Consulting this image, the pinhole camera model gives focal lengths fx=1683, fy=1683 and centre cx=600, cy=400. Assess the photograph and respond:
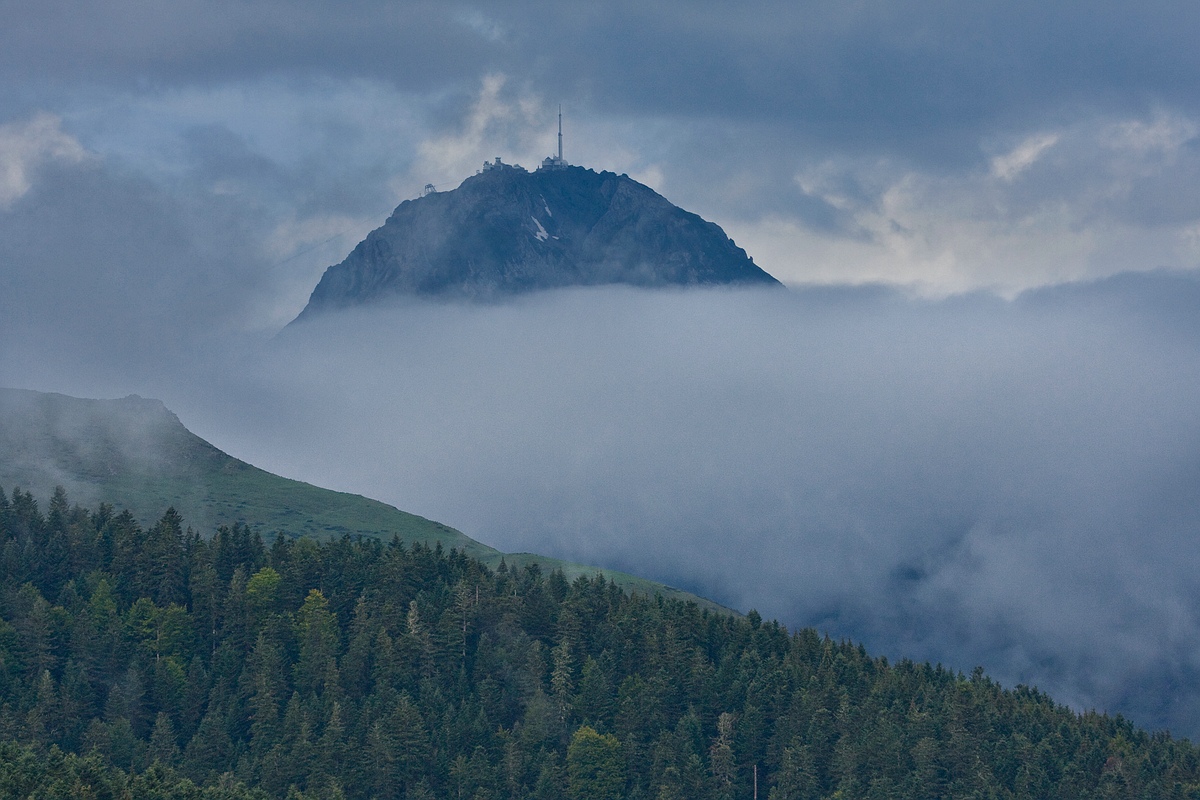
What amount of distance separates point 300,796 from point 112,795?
40288mm

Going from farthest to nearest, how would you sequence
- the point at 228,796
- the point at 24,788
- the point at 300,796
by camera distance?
the point at 300,796, the point at 228,796, the point at 24,788

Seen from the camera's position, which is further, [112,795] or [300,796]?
[300,796]

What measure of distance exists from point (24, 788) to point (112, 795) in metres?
9.04

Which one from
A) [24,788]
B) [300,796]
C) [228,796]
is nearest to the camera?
[24,788]

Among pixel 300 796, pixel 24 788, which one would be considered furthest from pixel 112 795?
pixel 300 796

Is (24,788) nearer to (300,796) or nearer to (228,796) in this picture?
(228,796)

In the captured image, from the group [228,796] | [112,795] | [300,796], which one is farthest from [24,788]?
[300,796]

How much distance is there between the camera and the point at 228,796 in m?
172

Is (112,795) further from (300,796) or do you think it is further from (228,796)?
(300,796)

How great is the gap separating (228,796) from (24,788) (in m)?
23.7

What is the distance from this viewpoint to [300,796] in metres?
198

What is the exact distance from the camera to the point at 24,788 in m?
155

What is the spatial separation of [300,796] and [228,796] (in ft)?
88.1

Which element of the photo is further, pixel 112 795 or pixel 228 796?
pixel 228 796
